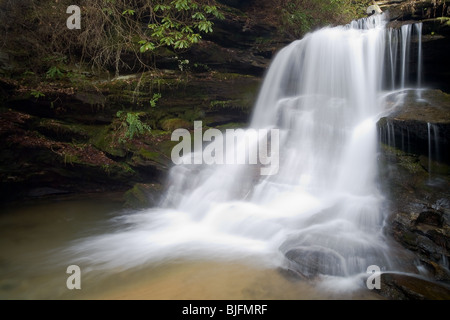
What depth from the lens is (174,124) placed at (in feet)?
25.3

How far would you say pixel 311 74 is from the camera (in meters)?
8.08

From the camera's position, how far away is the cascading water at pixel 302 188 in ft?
13.8

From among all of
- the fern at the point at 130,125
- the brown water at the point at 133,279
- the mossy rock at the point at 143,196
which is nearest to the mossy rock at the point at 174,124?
the fern at the point at 130,125

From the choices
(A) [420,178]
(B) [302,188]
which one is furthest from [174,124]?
(A) [420,178]

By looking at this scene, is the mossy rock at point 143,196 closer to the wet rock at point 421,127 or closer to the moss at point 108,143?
the moss at point 108,143

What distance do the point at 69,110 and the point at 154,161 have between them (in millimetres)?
2571

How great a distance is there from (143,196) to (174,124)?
7.60 feet

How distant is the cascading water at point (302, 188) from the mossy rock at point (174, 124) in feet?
5.10

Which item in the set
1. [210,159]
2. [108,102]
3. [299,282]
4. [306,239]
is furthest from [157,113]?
[299,282]

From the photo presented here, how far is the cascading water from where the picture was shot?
422 cm

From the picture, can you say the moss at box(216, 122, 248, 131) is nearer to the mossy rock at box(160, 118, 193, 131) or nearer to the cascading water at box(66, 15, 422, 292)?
the cascading water at box(66, 15, 422, 292)

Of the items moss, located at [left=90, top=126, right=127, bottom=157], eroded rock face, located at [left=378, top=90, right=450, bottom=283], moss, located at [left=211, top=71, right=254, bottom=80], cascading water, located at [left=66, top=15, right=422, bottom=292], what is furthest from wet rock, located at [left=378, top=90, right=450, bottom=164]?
moss, located at [left=90, top=126, right=127, bottom=157]

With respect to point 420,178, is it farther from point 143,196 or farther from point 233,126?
point 143,196
